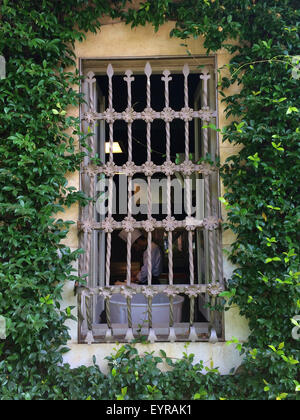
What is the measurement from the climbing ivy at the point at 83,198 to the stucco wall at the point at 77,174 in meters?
0.11

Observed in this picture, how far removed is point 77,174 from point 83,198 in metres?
0.24

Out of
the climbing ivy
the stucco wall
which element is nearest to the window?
the stucco wall

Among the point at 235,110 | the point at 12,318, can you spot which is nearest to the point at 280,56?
the point at 235,110

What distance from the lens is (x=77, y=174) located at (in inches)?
Result: 111

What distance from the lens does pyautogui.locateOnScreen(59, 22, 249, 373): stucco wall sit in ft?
8.65

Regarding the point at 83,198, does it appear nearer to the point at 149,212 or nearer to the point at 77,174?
the point at 77,174

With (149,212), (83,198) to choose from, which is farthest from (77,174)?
(149,212)

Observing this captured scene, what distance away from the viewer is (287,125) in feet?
8.58

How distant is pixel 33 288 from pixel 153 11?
7.24 feet

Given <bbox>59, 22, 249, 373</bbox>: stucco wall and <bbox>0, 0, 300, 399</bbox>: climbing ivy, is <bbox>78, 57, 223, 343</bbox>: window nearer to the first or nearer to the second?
<bbox>59, 22, 249, 373</bbox>: stucco wall

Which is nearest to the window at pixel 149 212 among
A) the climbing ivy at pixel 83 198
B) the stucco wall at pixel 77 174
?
the stucco wall at pixel 77 174

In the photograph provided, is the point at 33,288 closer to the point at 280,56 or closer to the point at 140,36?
the point at 140,36

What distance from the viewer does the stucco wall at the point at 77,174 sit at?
264 cm

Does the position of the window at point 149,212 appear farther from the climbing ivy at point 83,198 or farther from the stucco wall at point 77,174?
the climbing ivy at point 83,198
